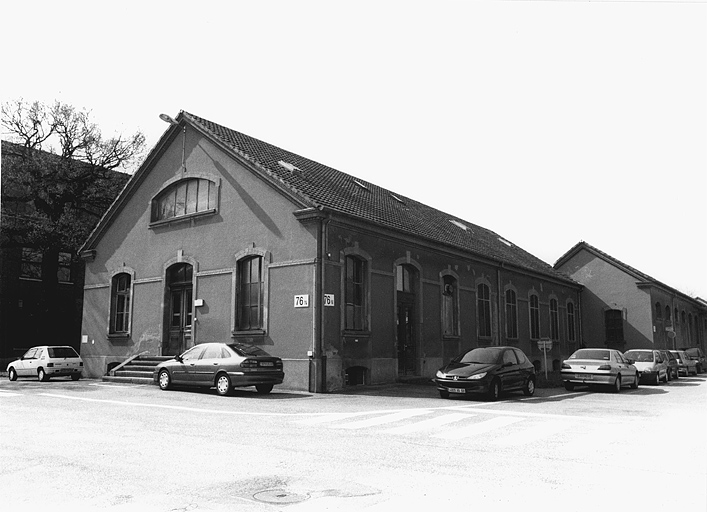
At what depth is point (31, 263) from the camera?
3800 centimetres

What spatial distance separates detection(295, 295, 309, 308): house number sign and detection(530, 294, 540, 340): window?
58.5 ft

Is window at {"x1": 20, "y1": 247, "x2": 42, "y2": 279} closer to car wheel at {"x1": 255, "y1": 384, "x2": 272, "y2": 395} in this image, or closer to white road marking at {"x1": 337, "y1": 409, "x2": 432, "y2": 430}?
car wheel at {"x1": 255, "y1": 384, "x2": 272, "y2": 395}

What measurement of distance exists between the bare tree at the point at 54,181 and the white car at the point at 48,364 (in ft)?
Answer: 29.1

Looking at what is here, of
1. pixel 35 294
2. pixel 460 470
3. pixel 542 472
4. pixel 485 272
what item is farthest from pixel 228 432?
pixel 35 294

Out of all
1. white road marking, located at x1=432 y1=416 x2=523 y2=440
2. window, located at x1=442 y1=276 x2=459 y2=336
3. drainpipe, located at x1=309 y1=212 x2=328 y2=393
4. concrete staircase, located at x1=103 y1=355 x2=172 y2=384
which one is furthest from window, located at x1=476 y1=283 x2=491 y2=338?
white road marking, located at x1=432 y1=416 x2=523 y2=440

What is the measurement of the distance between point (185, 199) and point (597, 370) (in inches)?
630

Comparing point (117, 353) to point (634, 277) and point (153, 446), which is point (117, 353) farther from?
point (634, 277)

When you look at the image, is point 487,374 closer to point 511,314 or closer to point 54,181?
point 511,314

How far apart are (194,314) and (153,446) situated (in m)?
14.4

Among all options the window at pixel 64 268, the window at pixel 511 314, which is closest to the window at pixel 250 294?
the window at pixel 511 314

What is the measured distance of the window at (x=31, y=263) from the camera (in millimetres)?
37562

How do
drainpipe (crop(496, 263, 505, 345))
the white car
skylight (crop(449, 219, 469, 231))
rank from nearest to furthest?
the white car
drainpipe (crop(496, 263, 505, 345))
skylight (crop(449, 219, 469, 231))

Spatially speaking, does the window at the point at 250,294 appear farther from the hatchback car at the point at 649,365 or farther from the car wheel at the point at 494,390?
the hatchback car at the point at 649,365

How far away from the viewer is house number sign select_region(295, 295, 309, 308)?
65.6ft
